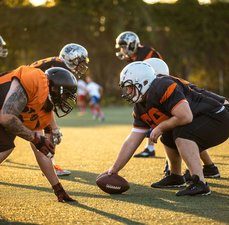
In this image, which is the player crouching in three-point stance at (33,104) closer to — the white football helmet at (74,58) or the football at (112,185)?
the football at (112,185)

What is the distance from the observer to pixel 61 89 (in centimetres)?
472

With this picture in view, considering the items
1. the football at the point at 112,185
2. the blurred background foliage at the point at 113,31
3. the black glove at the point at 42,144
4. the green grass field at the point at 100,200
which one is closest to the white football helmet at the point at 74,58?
the green grass field at the point at 100,200

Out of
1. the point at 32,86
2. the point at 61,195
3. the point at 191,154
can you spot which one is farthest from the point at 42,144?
the point at 191,154

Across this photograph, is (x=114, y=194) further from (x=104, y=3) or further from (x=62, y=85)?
(x=104, y=3)

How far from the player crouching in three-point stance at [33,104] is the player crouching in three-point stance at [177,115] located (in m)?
0.70

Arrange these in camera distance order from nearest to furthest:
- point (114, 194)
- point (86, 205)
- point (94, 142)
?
point (86, 205) → point (114, 194) → point (94, 142)

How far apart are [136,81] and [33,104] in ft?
3.32

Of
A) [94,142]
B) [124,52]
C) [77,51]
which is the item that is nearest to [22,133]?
[77,51]

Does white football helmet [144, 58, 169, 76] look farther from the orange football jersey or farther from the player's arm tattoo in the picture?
the player's arm tattoo

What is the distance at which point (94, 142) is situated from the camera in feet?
36.0

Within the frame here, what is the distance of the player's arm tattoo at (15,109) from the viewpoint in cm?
448

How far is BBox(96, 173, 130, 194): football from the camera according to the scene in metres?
5.46

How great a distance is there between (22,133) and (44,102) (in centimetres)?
30

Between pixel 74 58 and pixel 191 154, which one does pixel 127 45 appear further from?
pixel 191 154
